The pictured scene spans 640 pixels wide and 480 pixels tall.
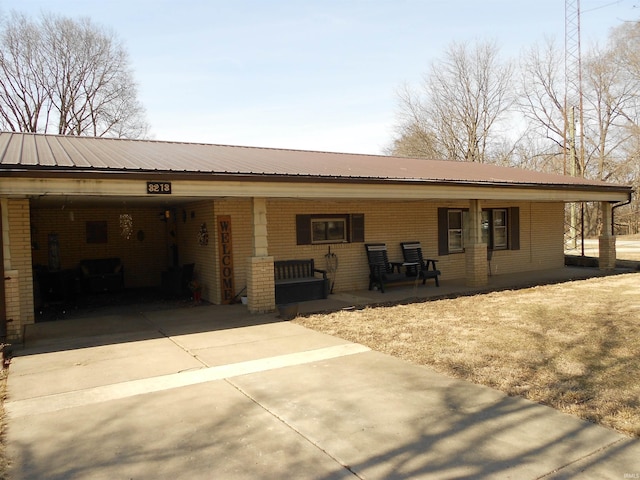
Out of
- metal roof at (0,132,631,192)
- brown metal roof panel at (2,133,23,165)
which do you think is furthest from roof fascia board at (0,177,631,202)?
brown metal roof panel at (2,133,23,165)

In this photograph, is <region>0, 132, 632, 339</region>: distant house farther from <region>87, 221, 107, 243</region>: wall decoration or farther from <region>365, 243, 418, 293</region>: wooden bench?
<region>365, 243, 418, 293</region>: wooden bench

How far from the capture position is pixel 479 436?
13.4 feet

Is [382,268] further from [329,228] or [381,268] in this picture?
[329,228]

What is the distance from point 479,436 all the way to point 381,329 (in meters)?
4.09

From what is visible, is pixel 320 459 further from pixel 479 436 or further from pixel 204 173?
pixel 204 173

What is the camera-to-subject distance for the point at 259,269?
379 inches

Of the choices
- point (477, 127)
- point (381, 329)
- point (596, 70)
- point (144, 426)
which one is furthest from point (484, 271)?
point (596, 70)

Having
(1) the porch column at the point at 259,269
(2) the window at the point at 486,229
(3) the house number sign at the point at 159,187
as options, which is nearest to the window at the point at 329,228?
(1) the porch column at the point at 259,269

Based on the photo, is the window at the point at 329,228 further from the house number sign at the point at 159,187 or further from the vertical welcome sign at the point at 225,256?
the house number sign at the point at 159,187

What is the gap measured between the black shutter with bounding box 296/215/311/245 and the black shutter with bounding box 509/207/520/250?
7174 millimetres

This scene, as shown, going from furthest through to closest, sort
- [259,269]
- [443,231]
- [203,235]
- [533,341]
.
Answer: [443,231] → [203,235] → [259,269] → [533,341]

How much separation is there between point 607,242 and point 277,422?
48.8 ft

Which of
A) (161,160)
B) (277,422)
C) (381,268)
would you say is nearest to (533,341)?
(277,422)

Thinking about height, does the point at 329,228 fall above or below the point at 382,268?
above
